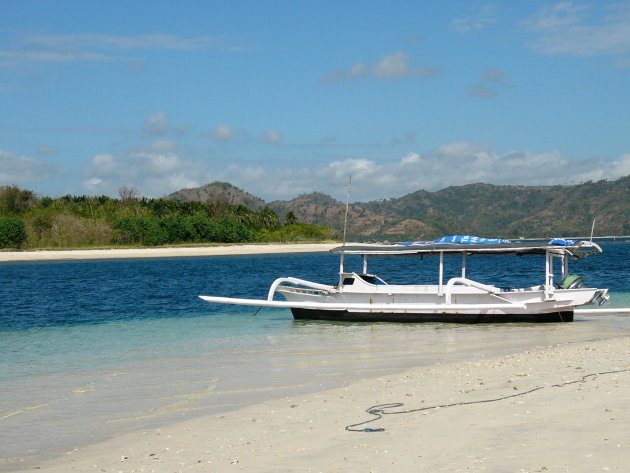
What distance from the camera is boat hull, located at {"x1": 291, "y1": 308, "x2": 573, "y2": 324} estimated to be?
23625mm

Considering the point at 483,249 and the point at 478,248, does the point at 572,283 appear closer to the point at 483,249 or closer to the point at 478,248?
the point at 483,249

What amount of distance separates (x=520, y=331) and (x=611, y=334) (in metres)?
2.47

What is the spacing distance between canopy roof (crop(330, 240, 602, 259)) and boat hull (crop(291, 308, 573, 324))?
2.00 metres

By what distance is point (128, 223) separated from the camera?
10675cm

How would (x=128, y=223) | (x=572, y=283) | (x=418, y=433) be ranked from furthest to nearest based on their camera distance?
(x=128, y=223) → (x=572, y=283) → (x=418, y=433)

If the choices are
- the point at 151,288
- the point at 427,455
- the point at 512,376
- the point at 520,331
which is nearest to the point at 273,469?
the point at 427,455

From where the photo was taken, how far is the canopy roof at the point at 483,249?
2367 cm

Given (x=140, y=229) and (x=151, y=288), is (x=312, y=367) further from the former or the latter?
(x=140, y=229)

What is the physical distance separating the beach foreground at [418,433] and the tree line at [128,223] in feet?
310

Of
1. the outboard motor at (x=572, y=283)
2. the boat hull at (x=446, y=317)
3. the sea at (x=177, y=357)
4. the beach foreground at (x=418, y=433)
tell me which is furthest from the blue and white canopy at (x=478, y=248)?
the beach foreground at (x=418, y=433)

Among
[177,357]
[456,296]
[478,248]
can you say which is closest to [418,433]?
[177,357]

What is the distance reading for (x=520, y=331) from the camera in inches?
866

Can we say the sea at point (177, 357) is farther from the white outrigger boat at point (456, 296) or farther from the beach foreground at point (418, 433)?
the beach foreground at point (418, 433)

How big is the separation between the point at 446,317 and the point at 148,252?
79154 millimetres
